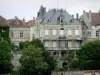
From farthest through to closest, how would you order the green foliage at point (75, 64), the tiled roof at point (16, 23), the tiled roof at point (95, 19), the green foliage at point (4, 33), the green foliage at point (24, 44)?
the tiled roof at point (16, 23)
the tiled roof at point (95, 19)
the green foliage at point (4, 33)
the green foliage at point (24, 44)
the green foliage at point (75, 64)

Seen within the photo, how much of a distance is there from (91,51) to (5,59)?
48.0 ft

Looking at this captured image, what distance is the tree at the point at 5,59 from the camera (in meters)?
74.7

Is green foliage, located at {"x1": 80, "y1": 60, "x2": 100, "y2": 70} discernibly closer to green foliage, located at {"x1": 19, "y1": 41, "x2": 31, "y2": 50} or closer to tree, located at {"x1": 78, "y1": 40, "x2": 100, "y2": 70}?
tree, located at {"x1": 78, "y1": 40, "x2": 100, "y2": 70}

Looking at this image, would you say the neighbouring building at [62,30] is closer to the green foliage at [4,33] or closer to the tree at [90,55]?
the green foliage at [4,33]

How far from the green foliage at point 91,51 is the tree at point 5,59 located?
12.7 meters

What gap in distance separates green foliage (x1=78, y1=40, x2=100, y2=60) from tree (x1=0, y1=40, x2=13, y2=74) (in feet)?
41.8

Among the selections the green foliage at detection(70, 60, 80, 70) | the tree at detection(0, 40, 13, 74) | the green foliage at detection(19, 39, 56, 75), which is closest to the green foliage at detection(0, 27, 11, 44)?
the tree at detection(0, 40, 13, 74)

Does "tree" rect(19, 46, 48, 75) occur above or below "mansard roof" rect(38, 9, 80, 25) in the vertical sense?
below

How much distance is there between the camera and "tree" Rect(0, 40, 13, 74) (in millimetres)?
74688

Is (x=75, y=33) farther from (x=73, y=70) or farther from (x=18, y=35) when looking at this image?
(x=73, y=70)

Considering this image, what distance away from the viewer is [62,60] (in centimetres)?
8962

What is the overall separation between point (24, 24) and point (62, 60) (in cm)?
1304

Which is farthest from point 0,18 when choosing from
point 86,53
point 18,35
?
Answer: point 86,53

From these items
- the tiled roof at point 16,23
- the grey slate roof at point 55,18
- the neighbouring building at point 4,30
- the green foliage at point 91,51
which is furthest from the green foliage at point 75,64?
the tiled roof at point 16,23
